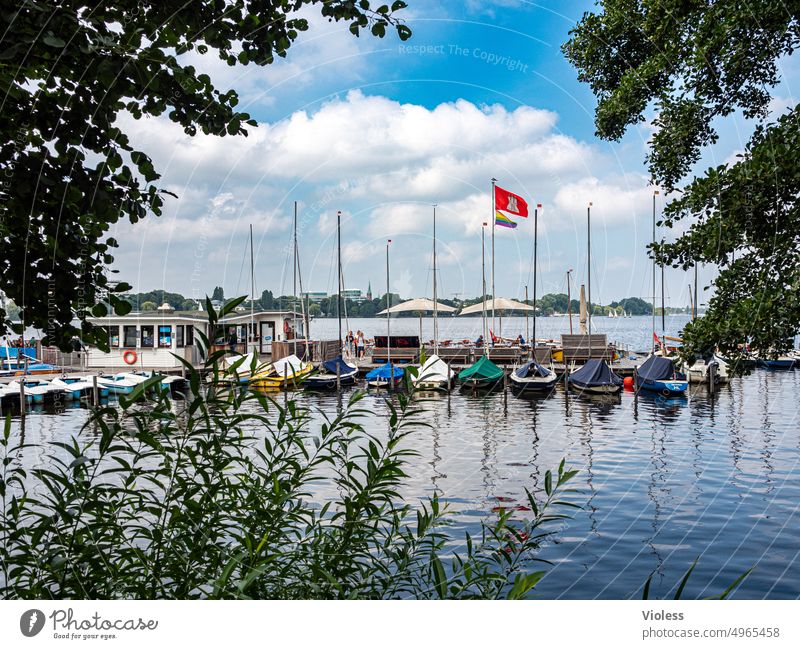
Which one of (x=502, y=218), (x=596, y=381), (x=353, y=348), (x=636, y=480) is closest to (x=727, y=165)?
(x=636, y=480)

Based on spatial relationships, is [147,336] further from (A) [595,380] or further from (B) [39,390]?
(A) [595,380]

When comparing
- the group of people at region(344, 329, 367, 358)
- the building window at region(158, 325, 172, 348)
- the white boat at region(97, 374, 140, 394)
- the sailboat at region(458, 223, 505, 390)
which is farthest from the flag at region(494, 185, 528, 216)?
the group of people at region(344, 329, 367, 358)

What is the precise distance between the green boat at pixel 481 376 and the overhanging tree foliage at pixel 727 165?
2843 centimetres

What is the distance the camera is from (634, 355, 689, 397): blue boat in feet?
111

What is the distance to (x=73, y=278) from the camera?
473 centimetres

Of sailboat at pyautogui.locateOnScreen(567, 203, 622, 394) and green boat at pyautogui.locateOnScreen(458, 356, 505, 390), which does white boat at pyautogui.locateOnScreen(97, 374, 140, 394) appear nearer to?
green boat at pyautogui.locateOnScreen(458, 356, 505, 390)

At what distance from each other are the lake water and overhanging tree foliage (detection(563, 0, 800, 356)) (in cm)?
384

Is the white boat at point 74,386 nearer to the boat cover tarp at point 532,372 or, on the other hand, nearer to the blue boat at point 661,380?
the boat cover tarp at point 532,372

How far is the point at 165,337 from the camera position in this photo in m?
34.6

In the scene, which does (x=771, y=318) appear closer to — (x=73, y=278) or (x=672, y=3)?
(x=672, y=3)

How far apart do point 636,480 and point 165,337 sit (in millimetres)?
26792

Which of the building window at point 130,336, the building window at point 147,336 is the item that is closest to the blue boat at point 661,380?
the building window at point 147,336
